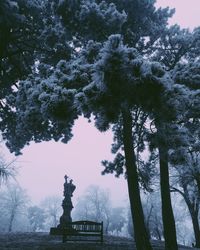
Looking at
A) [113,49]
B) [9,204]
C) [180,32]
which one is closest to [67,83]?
[113,49]

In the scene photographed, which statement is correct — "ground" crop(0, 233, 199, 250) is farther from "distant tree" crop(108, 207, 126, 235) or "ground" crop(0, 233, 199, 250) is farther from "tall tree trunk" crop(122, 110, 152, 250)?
"distant tree" crop(108, 207, 126, 235)

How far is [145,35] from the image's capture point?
11000mm

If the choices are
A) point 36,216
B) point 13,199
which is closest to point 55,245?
point 13,199

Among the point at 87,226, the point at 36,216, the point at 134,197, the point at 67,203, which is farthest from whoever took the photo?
the point at 36,216

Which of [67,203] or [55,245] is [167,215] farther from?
[67,203]

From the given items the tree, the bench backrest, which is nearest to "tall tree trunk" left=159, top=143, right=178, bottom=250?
the tree

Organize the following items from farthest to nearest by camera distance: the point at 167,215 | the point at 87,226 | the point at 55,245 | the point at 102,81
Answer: the point at 87,226
the point at 55,245
the point at 167,215
the point at 102,81

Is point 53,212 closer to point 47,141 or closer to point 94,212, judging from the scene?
point 94,212

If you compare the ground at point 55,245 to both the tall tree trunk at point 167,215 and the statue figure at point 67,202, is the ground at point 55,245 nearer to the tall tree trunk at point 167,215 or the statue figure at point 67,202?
the tall tree trunk at point 167,215

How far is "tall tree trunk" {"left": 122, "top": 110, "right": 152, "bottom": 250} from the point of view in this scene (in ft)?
26.0

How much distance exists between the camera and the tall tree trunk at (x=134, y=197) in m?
7.91

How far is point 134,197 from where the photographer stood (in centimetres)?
822

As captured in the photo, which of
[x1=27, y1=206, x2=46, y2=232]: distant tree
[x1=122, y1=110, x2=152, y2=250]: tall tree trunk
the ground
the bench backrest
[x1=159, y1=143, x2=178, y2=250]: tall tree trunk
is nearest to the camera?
[x1=122, y1=110, x2=152, y2=250]: tall tree trunk

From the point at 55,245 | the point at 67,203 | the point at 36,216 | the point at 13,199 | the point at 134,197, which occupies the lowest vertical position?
the point at 55,245
